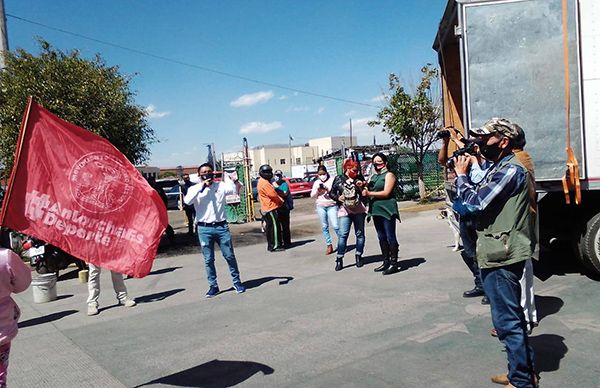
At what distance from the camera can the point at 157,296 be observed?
762cm

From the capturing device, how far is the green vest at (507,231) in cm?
349

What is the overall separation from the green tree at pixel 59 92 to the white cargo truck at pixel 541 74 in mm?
8074

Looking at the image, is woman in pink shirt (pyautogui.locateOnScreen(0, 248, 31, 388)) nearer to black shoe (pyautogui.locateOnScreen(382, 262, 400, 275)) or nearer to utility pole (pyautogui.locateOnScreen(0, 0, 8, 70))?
black shoe (pyautogui.locateOnScreen(382, 262, 400, 275))

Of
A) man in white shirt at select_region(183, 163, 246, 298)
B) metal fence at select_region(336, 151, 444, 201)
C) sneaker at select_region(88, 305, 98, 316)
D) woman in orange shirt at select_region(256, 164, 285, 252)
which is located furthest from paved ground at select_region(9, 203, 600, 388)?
metal fence at select_region(336, 151, 444, 201)

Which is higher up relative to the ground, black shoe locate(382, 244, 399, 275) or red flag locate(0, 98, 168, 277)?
red flag locate(0, 98, 168, 277)

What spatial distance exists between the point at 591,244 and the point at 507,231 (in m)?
3.44

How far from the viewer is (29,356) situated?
17.1 feet

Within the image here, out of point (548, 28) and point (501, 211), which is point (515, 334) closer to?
point (501, 211)

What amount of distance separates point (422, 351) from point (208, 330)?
2342 mm

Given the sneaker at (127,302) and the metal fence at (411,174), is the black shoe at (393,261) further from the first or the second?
the metal fence at (411,174)

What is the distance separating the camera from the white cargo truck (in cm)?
568

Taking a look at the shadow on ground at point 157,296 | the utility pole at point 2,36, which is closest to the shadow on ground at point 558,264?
the shadow on ground at point 157,296

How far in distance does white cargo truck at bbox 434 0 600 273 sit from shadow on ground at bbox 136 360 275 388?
351cm

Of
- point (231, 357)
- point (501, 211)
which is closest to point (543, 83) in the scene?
point (501, 211)
